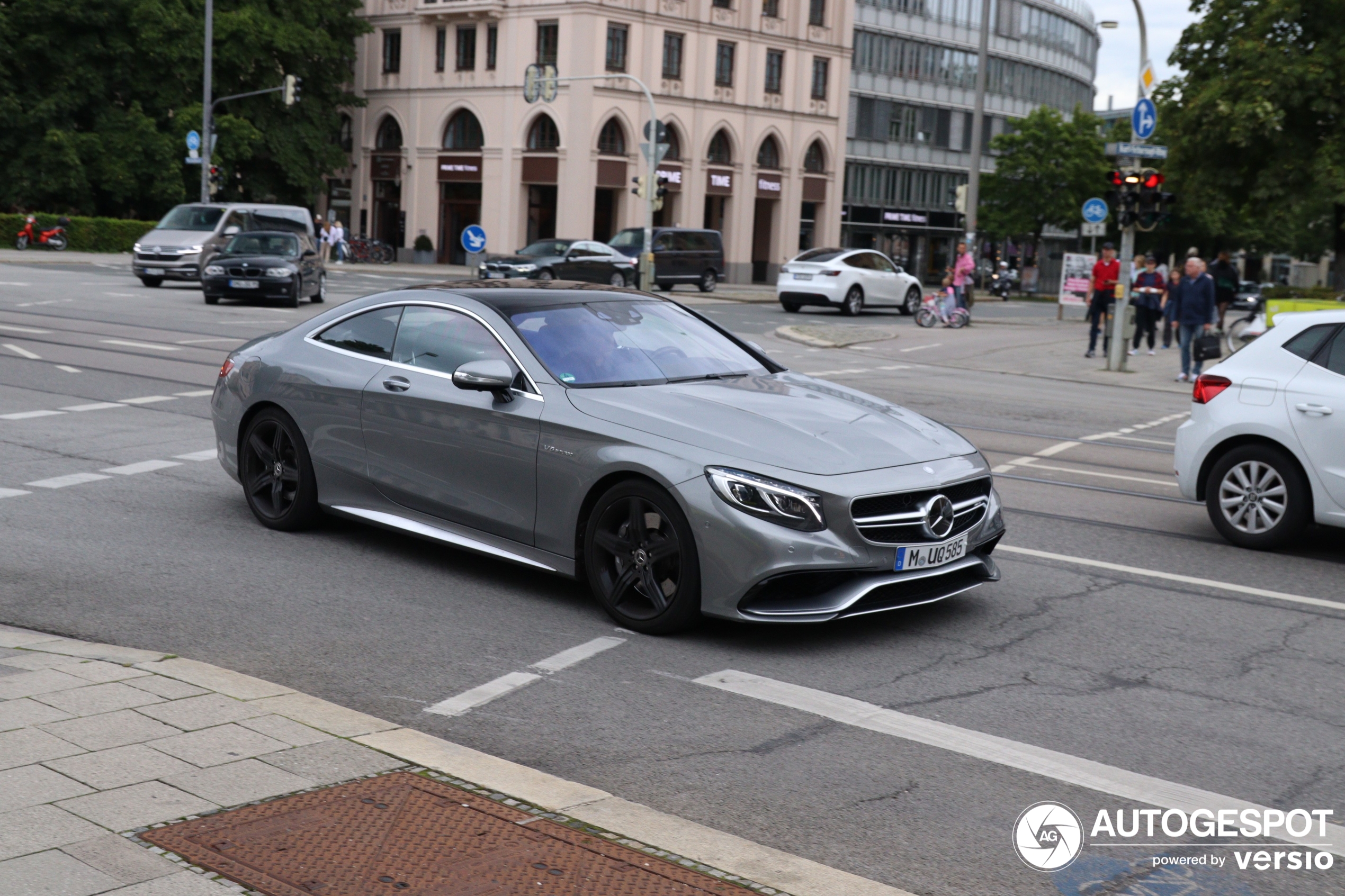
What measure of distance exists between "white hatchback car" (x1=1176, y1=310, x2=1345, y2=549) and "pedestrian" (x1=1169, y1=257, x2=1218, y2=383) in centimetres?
1343

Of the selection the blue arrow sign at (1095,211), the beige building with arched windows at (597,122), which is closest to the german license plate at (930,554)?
the blue arrow sign at (1095,211)

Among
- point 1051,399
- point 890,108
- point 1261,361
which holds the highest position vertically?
point 890,108

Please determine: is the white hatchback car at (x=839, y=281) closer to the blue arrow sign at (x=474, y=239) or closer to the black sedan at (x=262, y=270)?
the blue arrow sign at (x=474, y=239)

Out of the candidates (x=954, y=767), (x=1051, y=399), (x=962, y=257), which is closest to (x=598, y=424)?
(x=954, y=767)

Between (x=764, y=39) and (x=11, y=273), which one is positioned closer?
(x=11, y=273)

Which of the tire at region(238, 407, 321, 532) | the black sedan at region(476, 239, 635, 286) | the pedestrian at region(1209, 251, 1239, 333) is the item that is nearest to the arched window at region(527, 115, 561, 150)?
the black sedan at region(476, 239, 635, 286)

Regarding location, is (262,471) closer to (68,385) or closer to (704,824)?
(704,824)

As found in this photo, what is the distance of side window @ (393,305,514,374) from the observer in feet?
23.8

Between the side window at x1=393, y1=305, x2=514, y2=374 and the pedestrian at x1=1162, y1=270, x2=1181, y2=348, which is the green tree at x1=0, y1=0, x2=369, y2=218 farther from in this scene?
the side window at x1=393, y1=305, x2=514, y2=374

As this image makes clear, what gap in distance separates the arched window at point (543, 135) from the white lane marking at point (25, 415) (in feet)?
157

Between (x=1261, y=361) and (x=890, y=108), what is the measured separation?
70096 mm

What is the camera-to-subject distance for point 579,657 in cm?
604

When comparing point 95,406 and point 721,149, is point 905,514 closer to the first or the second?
point 95,406

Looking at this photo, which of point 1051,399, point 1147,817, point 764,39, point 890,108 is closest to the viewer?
point 1147,817
